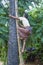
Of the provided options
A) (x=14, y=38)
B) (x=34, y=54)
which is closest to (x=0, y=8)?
(x=14, y=38)

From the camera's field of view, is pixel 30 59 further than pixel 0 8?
Yes

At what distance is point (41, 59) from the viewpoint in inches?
345

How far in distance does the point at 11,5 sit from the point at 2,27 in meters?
1.20

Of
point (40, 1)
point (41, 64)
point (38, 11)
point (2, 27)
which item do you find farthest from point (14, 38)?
point (41, 64)

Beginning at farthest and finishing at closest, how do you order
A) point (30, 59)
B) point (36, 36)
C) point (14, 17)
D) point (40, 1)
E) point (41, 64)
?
point (30, 59) → point (41, 64) → point (40, 1) → point (36, 36) → point (14, 17)

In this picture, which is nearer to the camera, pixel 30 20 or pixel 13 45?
pixel 13 45

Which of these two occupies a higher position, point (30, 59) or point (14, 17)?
point (14, 17)

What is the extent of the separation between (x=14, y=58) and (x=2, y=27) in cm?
130

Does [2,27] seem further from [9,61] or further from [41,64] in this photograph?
[41,64]

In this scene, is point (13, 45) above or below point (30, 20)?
below

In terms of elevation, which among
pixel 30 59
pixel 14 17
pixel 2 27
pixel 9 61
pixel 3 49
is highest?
pixel 14 17

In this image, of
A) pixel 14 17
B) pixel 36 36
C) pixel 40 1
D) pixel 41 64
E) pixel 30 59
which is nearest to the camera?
pixel 14 17

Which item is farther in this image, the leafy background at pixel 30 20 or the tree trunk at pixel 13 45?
the leafy background at pixel 30 20

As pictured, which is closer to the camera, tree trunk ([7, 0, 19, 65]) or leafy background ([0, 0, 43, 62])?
tree trunk ([7, 0, 19, 65])
